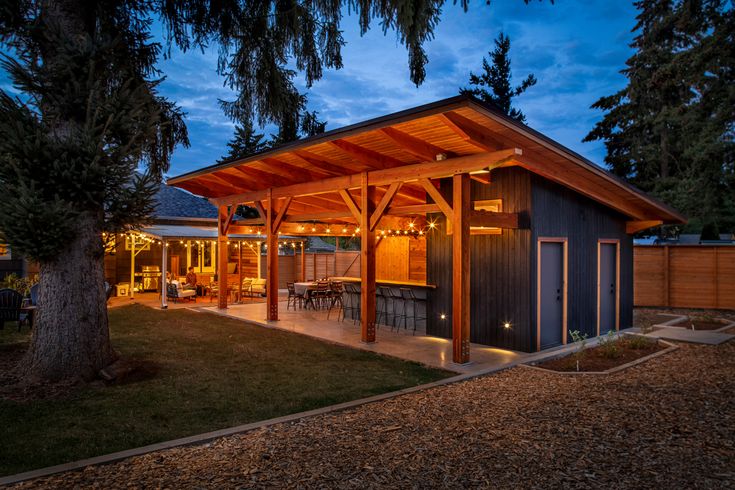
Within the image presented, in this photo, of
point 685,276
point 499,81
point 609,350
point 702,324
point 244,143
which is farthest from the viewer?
point 244,143

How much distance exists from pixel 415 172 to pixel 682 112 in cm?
1433

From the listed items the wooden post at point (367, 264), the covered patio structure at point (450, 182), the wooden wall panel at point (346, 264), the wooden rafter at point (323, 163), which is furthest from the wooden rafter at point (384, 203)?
the wooden wall panel at point (346, 264)

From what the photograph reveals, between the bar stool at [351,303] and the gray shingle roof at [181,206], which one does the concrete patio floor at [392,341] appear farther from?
the gray shingle roof at [181,206]

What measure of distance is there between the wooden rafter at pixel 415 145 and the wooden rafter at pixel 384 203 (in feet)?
2.34

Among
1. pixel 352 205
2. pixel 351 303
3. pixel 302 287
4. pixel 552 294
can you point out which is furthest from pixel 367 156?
pixel 302 287

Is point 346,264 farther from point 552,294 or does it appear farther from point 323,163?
point 552,294

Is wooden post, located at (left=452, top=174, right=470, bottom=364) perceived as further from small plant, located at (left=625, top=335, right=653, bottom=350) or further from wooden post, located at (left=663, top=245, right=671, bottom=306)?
wooden post, located at (left=663, top=245, right=671, bottom=306)

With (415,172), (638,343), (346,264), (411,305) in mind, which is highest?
(415,172)

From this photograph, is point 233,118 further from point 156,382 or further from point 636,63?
point 636,63

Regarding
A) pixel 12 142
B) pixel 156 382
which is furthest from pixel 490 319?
pixel 12 142

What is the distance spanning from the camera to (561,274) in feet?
27.8

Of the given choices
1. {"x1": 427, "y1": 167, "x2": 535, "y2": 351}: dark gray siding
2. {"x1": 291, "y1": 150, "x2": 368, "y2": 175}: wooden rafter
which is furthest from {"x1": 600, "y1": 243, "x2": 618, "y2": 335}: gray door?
{"x1": 291, "y1": 150, "x2": 368, "y2": 175}: wooden rafter

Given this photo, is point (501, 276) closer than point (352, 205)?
Yes

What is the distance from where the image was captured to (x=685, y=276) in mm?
13531
